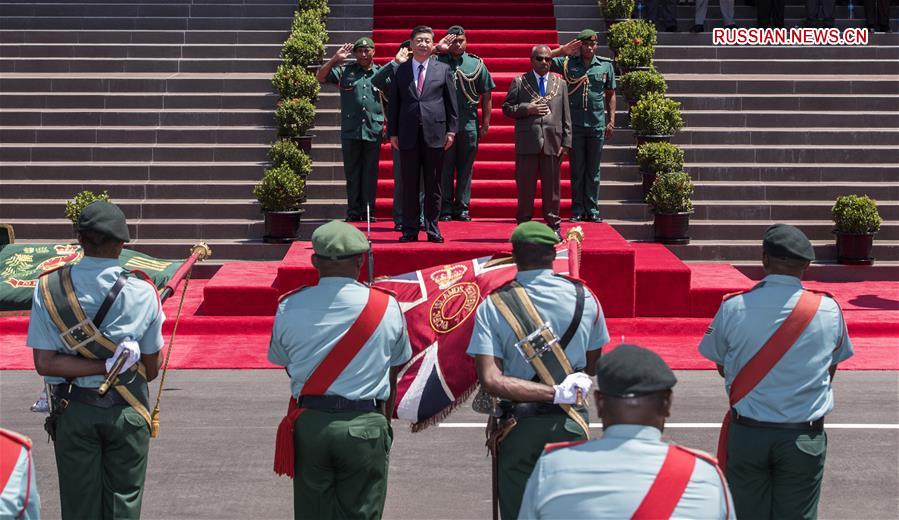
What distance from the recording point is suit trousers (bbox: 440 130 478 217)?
17453 millimetres

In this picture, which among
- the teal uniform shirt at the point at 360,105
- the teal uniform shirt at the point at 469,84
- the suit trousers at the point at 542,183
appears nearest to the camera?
the suit trousers at the point at 542,183

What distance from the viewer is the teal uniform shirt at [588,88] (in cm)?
1805

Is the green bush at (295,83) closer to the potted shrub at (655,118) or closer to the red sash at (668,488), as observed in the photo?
the potted shrub at (655,118)

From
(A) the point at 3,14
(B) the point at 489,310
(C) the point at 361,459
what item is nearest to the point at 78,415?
(C) the point at 361,459

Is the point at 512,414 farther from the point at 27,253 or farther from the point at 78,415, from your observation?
the point at 27,253

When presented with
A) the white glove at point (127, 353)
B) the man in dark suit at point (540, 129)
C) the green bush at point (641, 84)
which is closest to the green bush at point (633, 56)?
the green bush at point (641, 84)

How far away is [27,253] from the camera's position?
16016mm

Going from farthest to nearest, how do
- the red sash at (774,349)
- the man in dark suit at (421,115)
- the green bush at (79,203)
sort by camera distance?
the green bush at (79,203) → the man in dark suit at (421,115) → the red sash at (774,349)

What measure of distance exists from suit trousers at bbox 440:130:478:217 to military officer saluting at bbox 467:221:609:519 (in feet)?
34.2

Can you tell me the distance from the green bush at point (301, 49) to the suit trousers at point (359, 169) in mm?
3876

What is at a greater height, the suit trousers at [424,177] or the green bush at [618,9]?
the green bush at [618,9]

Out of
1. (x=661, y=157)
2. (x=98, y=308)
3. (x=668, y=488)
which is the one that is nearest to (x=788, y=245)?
(x=668, y=488)

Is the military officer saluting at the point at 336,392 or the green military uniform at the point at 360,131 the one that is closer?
the military officer saluting at the point at 336,392

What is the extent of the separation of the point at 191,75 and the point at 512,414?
648 inches
